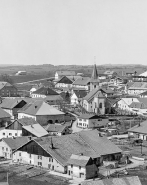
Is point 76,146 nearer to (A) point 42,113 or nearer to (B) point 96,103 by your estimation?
(A) point 42,113

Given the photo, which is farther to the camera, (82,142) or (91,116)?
(91,116)

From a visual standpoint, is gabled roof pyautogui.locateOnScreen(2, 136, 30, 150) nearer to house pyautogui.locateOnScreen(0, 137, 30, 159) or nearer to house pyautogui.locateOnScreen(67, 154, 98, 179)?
house pyautogui.locateOnScreen(0, 137, 30, 159)

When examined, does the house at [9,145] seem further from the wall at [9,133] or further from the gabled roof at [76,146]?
the wall at [9,133]

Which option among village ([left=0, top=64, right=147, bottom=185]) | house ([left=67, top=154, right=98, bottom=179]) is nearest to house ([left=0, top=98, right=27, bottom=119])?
village ([left=0, top=64, right=147, bottom=185])

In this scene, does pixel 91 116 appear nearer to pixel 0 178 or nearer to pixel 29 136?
pixel 29 136

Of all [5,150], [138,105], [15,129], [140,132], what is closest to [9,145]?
[5,150]

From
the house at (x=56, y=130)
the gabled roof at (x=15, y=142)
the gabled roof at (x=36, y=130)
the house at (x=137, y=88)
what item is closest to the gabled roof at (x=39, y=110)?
the house at (x=56, y=130)

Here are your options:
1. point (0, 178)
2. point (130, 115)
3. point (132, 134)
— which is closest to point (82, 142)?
point (0, 178)
